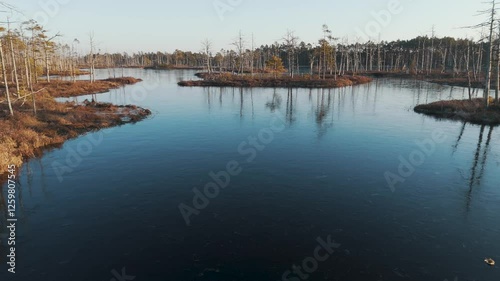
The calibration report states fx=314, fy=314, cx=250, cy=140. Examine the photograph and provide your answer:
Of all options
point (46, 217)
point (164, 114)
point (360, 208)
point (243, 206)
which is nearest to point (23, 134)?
point (46, 217)

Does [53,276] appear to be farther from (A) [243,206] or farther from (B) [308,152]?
(B) [308,152]

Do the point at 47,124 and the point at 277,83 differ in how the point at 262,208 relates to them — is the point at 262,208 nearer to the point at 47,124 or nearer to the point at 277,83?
the point at 47,124

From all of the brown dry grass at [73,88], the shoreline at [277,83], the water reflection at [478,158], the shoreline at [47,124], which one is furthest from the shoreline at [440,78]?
the brown dry grass at [73,88]

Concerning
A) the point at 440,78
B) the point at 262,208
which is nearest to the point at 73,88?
the point at 262,208

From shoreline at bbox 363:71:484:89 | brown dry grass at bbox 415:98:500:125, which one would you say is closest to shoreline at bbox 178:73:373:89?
shoreline at bbox 363:71:484:89

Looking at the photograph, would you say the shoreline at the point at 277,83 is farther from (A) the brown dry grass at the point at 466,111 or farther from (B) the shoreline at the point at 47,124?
(B) the shoreline at the point at 47,124
